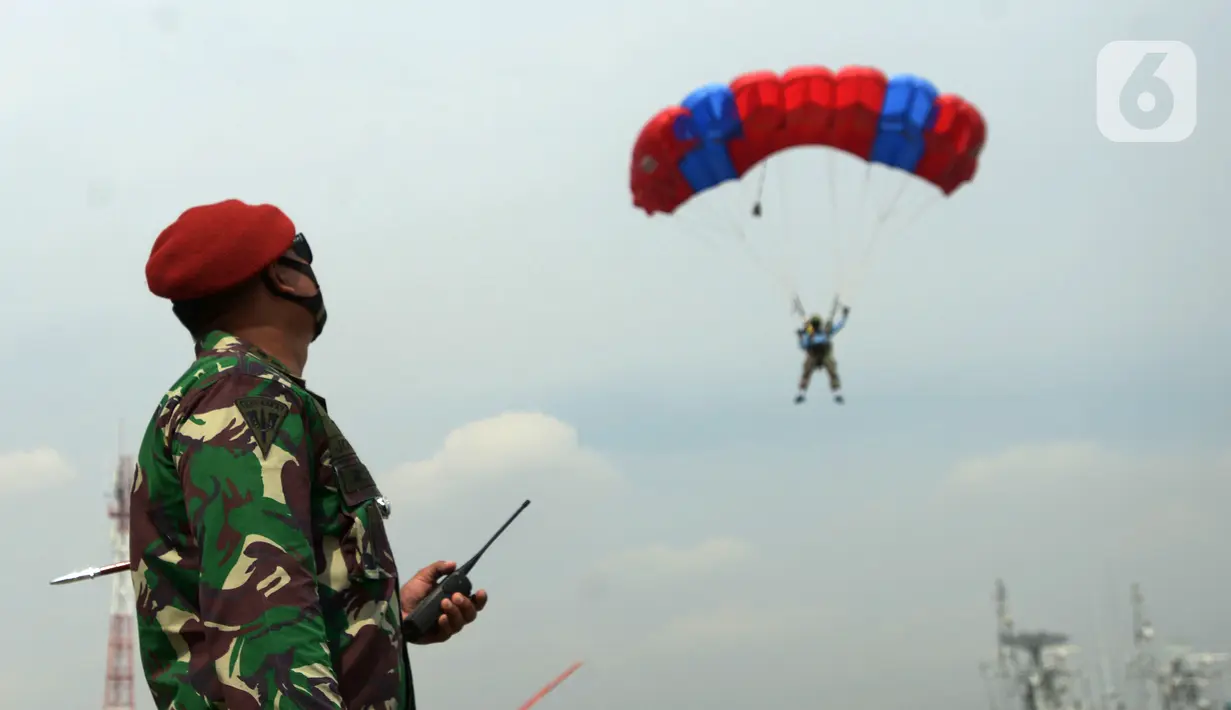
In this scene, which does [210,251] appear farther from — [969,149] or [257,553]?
[969,149]

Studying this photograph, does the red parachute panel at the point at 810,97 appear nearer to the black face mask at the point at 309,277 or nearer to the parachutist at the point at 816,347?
the parachutist at the point at 816,347

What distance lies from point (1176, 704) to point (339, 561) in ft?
326

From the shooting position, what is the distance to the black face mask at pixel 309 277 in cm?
319

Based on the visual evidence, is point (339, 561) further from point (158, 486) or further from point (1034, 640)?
point (1034, 640)

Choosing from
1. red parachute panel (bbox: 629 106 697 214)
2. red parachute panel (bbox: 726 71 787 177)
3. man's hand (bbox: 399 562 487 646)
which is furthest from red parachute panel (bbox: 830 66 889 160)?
man's hand (bbox: 399 562 487 646)

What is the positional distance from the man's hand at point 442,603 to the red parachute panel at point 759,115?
97.0 ft

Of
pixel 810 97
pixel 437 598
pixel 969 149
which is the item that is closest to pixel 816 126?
pixel 810 97

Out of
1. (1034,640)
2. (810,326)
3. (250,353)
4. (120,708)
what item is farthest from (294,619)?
(1034,640)

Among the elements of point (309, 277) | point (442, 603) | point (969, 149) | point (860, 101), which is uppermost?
point (860, 101)

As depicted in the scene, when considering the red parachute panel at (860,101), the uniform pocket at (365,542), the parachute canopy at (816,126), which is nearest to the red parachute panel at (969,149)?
the parachute canopy at (816,126)

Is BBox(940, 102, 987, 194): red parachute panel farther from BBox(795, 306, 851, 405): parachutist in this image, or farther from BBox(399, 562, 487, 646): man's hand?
BBox(399, 562, 487, 646): man's hand

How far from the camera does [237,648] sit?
267cm

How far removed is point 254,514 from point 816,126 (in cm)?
3061

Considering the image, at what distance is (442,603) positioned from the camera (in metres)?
3.38
